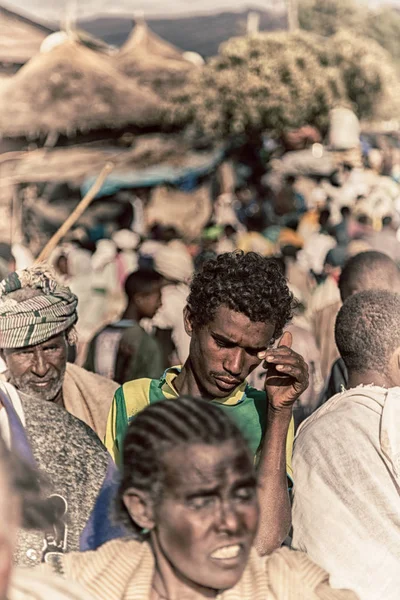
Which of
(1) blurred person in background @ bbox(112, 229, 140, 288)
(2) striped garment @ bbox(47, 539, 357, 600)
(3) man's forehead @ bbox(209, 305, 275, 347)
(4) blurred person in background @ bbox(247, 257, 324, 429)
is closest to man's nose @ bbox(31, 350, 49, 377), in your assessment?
(3) man's forehead @ bbox(209, 305, 275, 347)

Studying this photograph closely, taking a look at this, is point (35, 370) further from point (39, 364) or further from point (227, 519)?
point (227, 519)

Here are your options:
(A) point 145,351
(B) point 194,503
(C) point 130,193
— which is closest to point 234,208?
(C) point 130,193

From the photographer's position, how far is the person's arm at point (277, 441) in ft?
11.9

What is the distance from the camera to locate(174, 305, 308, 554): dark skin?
11.9 feet

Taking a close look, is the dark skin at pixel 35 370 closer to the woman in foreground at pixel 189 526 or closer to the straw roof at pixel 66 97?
the woman in foreground at pixel 189 526

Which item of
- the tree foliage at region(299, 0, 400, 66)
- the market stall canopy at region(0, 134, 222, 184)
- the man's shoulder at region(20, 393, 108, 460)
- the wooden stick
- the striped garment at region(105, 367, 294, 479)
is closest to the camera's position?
the man's shoulder at region(20, 393, 108, 460)

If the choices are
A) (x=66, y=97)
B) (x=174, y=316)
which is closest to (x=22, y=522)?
(x=174, y=316)

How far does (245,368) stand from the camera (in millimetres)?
3848

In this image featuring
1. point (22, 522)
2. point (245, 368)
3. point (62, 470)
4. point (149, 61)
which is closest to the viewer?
point (22, 522)

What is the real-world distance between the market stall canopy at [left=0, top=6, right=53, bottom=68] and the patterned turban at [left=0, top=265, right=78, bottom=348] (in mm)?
14533

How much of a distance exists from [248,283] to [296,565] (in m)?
1.34

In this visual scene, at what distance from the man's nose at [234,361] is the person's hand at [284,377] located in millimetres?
Result: 151

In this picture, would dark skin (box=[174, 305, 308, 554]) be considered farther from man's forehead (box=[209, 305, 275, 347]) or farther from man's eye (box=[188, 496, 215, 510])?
man's eye (box=[188, 496, 215, 510])

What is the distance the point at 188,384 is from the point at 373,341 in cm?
81
